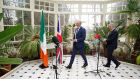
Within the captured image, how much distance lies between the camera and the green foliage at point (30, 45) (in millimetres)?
4805

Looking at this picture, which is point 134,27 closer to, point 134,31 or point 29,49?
point 134,31

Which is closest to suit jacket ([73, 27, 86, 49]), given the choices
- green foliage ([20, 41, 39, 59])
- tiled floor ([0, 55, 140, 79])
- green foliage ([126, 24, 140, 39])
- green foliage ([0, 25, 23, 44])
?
tiled floor ([0, 55, 140, 79])

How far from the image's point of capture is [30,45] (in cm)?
480

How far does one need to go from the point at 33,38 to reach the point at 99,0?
389cm

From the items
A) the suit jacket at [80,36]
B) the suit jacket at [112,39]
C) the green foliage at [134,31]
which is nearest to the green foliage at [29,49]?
the suit jacket at [80,36]

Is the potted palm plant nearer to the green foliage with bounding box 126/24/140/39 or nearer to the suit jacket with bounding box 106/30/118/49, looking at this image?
the green foliage with bounding box 126/24/140/39

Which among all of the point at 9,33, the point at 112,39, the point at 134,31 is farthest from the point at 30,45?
the point at 9,33

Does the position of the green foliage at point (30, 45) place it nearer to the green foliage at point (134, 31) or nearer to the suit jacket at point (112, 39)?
the suit jacket at point (112, 39)

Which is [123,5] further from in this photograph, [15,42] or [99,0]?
[15,42]

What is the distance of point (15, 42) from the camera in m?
5.42

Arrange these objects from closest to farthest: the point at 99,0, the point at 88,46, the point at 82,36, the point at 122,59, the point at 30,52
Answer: the point at 82,36 < the point at 30,52 < the point at 122,59 < the point at 88,46 < the point at 99,0

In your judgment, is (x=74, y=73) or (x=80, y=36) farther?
(x=80, y=36)

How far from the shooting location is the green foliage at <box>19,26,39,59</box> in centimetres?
480

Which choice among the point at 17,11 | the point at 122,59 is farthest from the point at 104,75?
the point at 17,11
